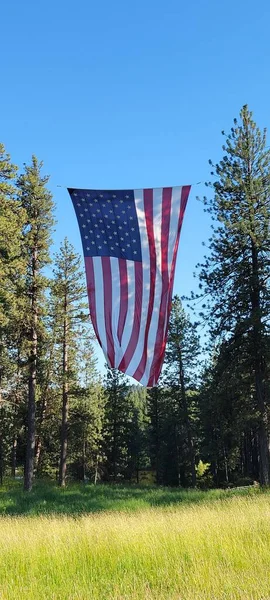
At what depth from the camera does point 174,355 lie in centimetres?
4022

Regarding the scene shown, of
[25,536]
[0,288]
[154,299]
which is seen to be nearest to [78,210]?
[154,299]

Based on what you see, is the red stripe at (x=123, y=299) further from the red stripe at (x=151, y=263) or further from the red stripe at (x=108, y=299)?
the red stripe at (x=151, y=263)

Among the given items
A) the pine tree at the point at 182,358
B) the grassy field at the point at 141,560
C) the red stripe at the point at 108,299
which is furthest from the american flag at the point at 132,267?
the pine tree at the point at 182,358

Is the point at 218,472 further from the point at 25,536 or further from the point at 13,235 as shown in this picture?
the point at 25,536

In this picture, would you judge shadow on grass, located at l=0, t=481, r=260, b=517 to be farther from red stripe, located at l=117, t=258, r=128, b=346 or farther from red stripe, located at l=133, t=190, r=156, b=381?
red stripe, located at l=117, t=258, r=128, b=346

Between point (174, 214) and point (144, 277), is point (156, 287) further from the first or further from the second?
point (174, 214)

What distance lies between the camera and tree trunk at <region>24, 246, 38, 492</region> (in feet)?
71.9

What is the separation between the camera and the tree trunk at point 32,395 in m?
21.9

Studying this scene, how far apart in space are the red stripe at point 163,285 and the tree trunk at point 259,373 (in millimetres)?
13227

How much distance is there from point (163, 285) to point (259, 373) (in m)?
14.9

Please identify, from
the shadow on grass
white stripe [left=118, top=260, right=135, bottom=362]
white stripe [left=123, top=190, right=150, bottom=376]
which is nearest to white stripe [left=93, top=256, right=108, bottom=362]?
white stripe [left=118, top=260, right=135, bottom=362]

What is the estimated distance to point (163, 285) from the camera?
6398 mm

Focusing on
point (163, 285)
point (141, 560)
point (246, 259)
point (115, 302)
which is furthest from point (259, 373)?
point (115, 302)

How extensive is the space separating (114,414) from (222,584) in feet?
161
